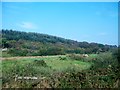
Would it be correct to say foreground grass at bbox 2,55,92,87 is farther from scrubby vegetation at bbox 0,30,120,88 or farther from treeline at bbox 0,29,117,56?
treeline at bbox 0,29,117,56

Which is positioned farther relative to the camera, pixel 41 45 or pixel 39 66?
pixel 41 45

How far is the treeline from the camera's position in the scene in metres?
6.27

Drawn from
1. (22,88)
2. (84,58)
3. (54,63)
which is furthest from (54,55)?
(22,88)

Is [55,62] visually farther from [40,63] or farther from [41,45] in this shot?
[41,45]

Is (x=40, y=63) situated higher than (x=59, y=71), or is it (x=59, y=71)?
(x=40, y=63)

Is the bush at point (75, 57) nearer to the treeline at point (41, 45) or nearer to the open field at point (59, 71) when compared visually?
the open field at point (59, 71)

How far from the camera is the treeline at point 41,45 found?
6273 mm

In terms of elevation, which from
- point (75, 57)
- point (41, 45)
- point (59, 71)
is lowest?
point (59, 71)

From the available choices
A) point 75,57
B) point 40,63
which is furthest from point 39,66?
point 75,57

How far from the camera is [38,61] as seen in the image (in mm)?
6230

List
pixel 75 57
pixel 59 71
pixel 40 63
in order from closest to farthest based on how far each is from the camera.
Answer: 1. pixel 59 71
2. pixel 40 63
3. pixel 75 57

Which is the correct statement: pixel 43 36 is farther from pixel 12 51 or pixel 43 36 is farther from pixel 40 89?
pixel 40 89

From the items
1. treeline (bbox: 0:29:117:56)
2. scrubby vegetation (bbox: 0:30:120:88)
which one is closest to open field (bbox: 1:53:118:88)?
scrubby vegetation (bbox: 0:30:120:88)

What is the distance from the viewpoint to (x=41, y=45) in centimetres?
643
